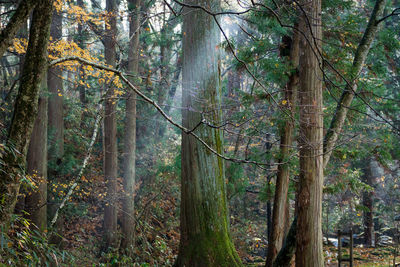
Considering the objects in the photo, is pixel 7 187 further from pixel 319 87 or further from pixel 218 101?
pixel 319 87

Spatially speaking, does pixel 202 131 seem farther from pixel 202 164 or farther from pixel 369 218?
pixel 369 218

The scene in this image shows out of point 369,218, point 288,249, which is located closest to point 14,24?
point 288,249

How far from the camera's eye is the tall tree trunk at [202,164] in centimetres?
467

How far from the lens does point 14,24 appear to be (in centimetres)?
301

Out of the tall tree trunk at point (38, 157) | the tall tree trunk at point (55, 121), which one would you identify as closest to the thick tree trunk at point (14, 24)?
the tall tree trunk at point (38, 157)

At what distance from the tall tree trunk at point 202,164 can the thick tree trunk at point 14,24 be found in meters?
2.06

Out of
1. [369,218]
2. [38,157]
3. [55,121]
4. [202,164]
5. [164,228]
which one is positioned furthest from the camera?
[369,218]

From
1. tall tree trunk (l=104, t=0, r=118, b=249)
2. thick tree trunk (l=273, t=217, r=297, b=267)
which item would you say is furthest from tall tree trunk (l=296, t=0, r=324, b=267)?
tall tree trunk (l=104, t=0, r=118, b=249)

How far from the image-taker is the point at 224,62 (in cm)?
1770

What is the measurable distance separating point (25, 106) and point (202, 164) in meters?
2.64

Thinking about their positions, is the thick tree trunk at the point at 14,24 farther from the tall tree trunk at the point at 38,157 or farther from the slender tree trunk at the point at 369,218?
the slender tree trunk at the point at 369,218

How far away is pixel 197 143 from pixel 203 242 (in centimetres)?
147

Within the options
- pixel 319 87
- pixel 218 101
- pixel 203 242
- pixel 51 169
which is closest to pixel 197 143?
pixel 218 101

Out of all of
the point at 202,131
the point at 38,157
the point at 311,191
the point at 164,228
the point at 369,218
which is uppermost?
the point at 202,131
